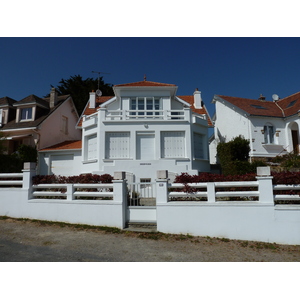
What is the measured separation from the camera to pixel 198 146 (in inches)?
633

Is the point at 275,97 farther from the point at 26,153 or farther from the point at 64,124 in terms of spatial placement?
the point at 26,153

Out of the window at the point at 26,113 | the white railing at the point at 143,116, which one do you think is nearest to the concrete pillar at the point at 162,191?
the white railing at the point at 143,116

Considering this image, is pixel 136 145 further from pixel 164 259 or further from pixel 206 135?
pixel 164 259

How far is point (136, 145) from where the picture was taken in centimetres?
1489

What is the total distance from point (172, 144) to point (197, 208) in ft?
26.1

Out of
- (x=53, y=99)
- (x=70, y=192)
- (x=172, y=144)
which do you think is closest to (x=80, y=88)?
(x=53, y=99)

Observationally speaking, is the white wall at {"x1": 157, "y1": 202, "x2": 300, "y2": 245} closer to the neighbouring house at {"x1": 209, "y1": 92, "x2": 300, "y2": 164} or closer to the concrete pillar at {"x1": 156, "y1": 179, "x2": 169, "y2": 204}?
the concrete pillar at {"x1": 156, "y1": 179, "x2": 169, "y2": 204}

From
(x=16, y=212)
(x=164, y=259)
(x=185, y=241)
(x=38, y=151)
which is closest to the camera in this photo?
(x=164, y=259)

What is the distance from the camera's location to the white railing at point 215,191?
7.35m

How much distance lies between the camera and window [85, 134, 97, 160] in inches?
616

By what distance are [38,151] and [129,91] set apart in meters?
8.58

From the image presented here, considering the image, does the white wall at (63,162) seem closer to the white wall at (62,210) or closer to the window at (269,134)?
the white wall at (62,210)

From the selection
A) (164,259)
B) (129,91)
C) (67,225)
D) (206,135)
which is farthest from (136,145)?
(164,259)

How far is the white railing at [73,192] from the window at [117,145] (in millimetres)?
5737
